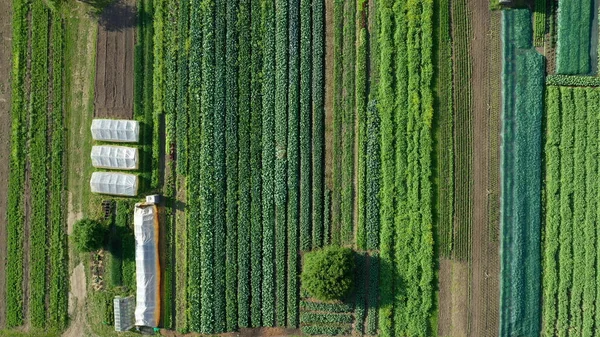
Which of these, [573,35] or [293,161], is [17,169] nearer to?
[293,161]

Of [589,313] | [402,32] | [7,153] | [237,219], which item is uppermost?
[402,32]

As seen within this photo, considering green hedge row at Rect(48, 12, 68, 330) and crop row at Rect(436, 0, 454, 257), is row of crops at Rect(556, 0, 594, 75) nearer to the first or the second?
crop row at Rect(436, 0, 454, 257)

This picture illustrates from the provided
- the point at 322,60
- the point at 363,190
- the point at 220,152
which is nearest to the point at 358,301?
the point at 363,190

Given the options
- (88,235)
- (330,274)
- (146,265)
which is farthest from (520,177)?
(88,235)

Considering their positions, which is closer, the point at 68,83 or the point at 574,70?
the point at 574,70

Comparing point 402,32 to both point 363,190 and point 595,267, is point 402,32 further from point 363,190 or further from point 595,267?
point 595,267

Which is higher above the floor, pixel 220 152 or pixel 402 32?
pixel 402 32
